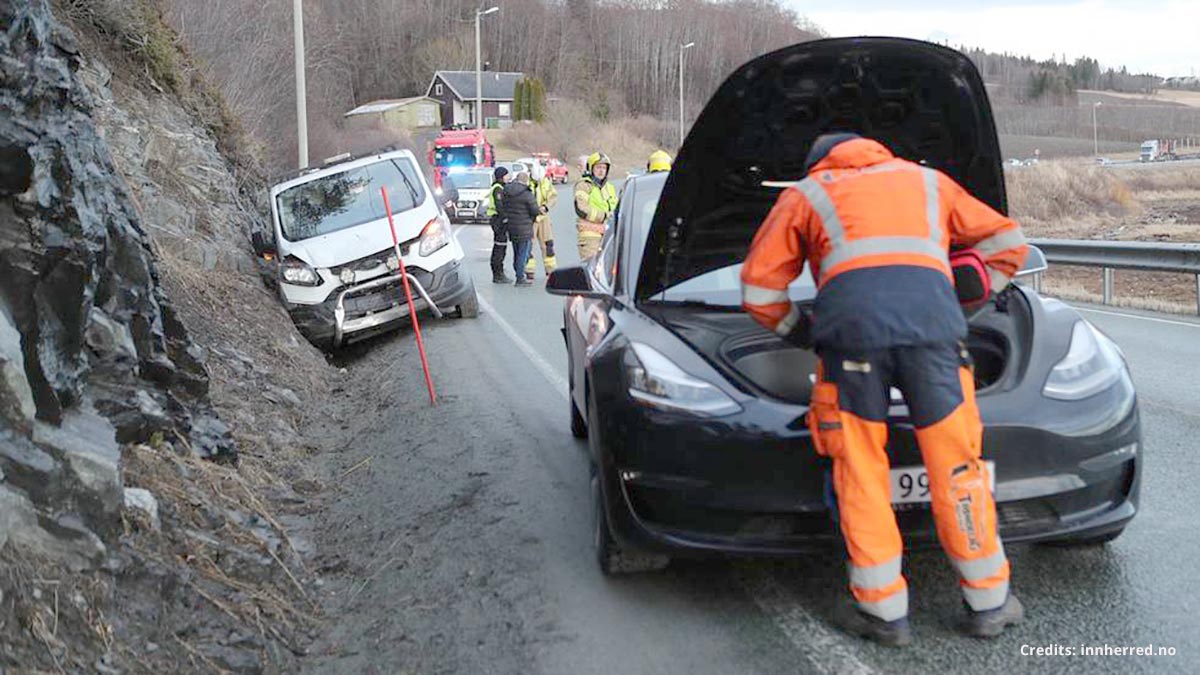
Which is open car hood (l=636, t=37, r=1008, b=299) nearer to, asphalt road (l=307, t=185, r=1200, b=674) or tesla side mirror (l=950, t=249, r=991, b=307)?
tesla side mirror (l=950, t=249, r=991, b=307)

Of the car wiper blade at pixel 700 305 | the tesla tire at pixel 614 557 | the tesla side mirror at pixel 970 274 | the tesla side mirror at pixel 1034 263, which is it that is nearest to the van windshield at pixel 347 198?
the car wiper blade at pixel 700 305

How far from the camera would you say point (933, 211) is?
365 cm

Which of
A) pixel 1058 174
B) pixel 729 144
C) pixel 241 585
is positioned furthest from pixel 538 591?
pixel 1058 174

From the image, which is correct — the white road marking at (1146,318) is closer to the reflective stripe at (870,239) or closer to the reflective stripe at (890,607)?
the reflective stripe at (870,239)

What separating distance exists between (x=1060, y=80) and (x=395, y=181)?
12795 cm

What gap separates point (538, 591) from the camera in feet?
14.7

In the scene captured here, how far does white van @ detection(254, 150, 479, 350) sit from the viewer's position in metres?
11.2

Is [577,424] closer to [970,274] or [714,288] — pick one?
[714,288]

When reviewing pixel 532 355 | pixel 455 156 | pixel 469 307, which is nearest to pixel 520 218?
Result: pixel 469 307

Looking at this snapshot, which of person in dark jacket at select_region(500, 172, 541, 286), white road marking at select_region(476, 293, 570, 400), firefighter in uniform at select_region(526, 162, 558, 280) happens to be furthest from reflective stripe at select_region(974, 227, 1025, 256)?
person in dark jacket at select_region(500, 172, 541, 286)

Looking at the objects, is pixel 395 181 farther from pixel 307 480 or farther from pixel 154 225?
pixel 307 480

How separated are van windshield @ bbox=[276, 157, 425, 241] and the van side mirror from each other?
0.23m

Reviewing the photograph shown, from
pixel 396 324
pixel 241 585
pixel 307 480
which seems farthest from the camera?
pixel 396 324

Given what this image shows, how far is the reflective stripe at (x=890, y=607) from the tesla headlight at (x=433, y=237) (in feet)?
27.8
